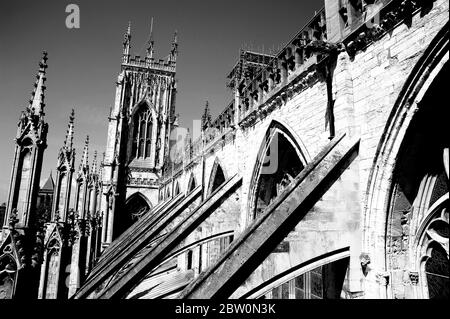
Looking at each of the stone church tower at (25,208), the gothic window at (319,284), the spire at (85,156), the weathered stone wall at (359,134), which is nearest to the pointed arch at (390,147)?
the weathered stone wall at (359,134)

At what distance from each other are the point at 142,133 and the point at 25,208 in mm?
25211

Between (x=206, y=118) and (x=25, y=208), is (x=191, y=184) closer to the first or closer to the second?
(x=206, y=118)

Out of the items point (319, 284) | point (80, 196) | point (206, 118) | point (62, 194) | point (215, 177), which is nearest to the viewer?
point (319, 284)

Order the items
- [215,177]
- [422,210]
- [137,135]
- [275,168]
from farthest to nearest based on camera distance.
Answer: [137,135] < [215,177] < [275,168] < [422,210]

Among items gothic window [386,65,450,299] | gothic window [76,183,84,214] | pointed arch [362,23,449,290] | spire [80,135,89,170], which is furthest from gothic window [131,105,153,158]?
gothic window [386,65,450,299]

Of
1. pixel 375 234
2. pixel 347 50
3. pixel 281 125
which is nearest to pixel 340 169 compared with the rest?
pixel 375 234

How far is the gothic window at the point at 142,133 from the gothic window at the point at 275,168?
24325 millimetres

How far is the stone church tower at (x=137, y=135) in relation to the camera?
1061 inches

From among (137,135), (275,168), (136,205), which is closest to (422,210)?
(275,168)

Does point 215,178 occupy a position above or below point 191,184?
below

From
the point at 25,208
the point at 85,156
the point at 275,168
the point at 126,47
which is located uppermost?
the point at 126,47

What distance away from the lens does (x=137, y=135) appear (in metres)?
29.7

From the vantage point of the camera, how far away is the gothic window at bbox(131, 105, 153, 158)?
29.5m

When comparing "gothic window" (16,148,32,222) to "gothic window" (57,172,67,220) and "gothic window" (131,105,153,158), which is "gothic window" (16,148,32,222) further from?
"gothic window" (131,105,153,158)
